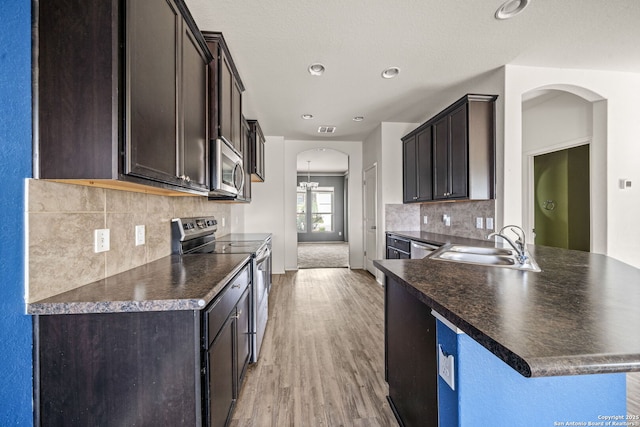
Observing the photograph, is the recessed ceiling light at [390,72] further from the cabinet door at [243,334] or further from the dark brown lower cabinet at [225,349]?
the cabinet door at [243,334]

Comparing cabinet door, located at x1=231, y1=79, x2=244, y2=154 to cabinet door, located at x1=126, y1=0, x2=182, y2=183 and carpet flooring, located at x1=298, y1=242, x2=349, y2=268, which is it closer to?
Answer: cabinet door, located at x1=126, y1=0, x2=182, y2=183

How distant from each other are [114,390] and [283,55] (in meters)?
2.58

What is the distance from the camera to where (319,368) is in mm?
2174

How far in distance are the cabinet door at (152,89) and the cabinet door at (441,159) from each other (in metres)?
2.80

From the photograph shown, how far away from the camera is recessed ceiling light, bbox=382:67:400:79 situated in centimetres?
280

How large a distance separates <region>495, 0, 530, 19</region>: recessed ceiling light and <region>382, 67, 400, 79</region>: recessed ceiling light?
943 mm

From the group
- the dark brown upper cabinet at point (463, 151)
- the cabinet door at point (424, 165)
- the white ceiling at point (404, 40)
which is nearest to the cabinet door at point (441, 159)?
the dark brown upper cabinet at point (463, 151)

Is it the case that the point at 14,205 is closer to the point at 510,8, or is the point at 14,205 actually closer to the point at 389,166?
the point at 510,8

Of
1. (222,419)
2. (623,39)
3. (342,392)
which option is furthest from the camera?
(623,39)

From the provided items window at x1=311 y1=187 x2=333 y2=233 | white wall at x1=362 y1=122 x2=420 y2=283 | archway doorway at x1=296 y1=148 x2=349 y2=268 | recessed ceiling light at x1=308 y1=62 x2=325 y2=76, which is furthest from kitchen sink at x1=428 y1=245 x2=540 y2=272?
window at x1=311 y1=187 x2=333 y2=233

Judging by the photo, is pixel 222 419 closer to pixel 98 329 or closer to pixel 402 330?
pixel 98 329

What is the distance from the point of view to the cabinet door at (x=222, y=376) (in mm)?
1166

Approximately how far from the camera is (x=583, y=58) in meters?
2.60

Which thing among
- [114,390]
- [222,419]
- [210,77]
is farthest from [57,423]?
[210,77]
